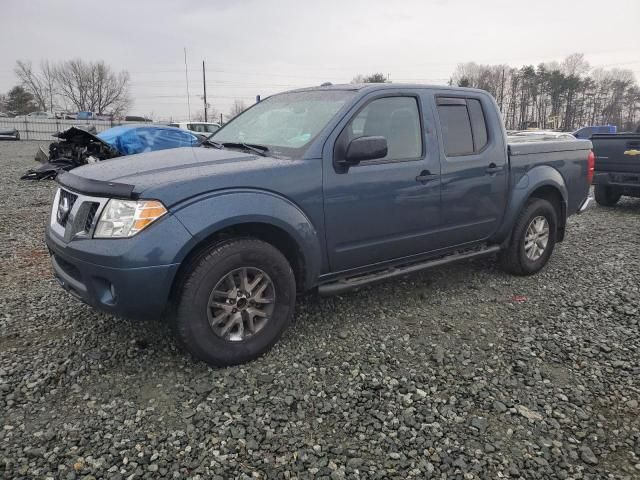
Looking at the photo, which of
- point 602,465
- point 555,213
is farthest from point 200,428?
point 555,213

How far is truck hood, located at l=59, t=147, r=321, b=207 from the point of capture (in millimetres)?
2719

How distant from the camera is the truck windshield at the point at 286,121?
3439 mm

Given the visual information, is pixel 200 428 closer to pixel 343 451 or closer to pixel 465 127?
pixel 343 451

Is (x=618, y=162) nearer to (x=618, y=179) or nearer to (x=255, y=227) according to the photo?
(x=618, y=179)

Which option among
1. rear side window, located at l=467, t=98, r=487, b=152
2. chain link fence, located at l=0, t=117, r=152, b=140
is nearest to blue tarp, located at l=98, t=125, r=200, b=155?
rear side window, located at l=467, t=98, r=487, b=152

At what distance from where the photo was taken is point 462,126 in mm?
4195

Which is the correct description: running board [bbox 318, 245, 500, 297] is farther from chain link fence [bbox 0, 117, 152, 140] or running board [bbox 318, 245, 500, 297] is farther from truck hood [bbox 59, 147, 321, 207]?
chain link fence [bbox 0, 117, 152, 140]

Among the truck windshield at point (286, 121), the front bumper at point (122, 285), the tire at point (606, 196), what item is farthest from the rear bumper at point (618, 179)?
the front bumper at point (122, 285)

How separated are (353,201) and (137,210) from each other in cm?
148

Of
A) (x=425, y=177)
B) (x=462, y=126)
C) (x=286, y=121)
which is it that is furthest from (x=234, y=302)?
(x=462, y=126)

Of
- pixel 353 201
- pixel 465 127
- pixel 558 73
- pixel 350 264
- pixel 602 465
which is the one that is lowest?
pixel 602 465

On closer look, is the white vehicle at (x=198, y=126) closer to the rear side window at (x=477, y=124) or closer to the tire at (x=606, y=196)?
the tire at (x=606, y=196)

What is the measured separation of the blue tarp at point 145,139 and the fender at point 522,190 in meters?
7.56

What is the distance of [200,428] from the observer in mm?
2457
